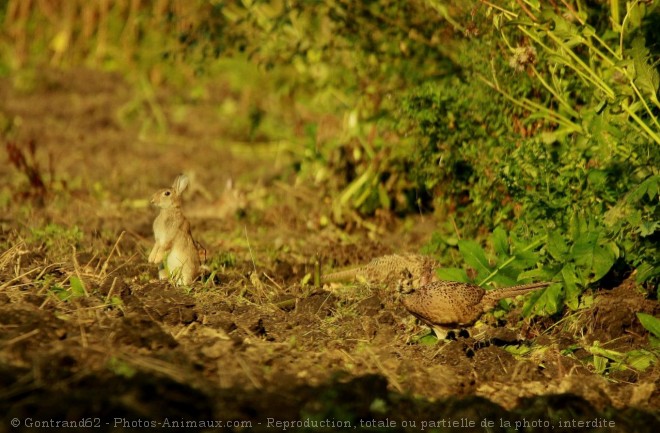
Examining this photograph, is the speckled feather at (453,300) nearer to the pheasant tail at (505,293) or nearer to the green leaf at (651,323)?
the pheasant tail at (505,293)

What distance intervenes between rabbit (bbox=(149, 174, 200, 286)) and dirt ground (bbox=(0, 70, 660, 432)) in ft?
0.37

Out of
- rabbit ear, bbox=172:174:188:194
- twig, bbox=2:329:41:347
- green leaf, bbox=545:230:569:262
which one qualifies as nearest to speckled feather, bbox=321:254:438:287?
green leaf, bbox=545:230:569:262

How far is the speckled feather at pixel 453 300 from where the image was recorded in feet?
16.3

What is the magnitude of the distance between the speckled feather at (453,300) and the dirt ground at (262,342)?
0.47 ft

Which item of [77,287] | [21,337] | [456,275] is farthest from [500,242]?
[21,337]

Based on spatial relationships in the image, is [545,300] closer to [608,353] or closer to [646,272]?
[608,353]

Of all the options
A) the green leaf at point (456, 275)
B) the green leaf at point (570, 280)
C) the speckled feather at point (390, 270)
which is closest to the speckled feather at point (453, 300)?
the green leaf at point (570, 280)

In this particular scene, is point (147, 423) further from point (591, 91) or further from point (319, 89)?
point (319, 89)

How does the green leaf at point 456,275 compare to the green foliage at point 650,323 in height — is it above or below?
above

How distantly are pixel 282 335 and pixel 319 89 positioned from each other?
3.59m

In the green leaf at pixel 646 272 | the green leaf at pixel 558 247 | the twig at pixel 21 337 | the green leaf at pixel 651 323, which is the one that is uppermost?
the twig at pixel 21 337

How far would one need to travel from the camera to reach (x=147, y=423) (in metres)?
3.64

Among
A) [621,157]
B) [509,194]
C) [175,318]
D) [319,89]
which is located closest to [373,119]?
[319,89]

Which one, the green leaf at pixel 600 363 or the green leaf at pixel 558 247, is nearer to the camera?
Result: the green leaf at pixel 600 363
